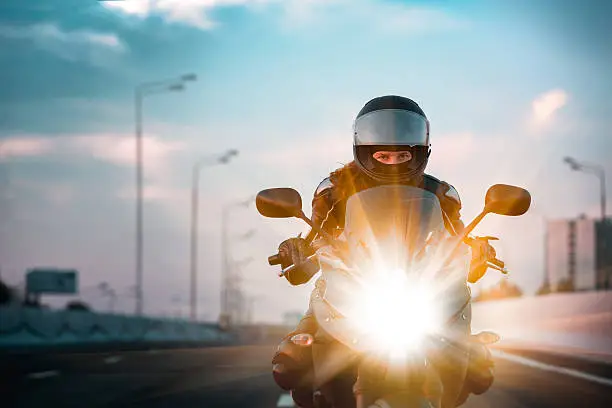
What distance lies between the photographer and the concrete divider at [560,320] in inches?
1126

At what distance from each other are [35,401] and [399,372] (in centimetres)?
909

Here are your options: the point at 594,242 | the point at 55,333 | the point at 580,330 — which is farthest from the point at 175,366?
the point at 594,242

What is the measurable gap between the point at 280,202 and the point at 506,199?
3.26 feet

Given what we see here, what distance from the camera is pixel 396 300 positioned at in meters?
4.98

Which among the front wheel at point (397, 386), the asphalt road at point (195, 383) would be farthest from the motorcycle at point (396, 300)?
the asphalt road at point (195, 383)

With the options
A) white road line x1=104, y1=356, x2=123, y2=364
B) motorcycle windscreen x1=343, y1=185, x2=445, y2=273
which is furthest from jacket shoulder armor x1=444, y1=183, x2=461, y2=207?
white road line x1=104, y1=356, x2=123, y2=364

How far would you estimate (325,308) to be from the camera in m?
→ 5.12

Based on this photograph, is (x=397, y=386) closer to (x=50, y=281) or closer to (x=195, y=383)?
(x=195, y=383)

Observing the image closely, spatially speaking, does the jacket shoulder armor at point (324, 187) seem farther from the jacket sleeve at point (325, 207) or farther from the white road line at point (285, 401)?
the white road line at point (285, 401)

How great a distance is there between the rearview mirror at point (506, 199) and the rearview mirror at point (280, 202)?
33.2 inches

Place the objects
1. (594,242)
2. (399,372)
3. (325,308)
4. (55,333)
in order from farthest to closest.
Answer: (594,242), (55,333), (325,308), (399,372)

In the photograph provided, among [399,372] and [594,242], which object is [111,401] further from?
[594,242]

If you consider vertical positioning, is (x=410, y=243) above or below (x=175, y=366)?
above

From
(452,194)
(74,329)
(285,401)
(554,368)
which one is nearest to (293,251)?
(452,194)
